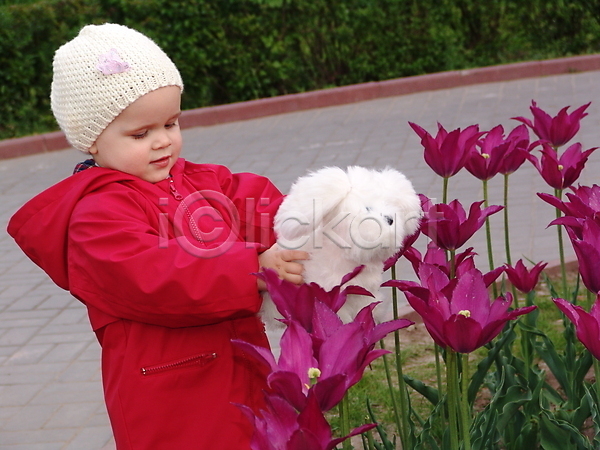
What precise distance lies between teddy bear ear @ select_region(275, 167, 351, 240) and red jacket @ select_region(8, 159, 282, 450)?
0.15 metres

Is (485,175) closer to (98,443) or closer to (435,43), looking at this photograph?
(98,443)

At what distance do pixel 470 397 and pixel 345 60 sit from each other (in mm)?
7992

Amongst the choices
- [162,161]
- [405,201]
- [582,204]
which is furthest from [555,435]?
[162,161]

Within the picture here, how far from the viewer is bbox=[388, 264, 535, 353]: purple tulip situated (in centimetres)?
156

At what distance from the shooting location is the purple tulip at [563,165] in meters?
2.59

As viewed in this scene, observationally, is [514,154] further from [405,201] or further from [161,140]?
[161,140]

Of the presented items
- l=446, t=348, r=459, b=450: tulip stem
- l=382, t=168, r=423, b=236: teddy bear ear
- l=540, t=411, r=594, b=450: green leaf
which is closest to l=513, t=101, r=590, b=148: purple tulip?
l=540, t=411, r=594, b=450: green leaf

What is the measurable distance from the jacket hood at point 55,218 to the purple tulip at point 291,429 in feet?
2.94

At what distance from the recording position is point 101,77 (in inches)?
83.2

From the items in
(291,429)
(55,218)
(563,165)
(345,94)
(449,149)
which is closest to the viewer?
(291,429)

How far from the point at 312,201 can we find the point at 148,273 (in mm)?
395

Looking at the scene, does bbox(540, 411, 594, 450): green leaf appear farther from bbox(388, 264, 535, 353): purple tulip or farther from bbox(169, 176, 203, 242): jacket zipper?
bbox(169, 176, 203, 242): jacket zipper

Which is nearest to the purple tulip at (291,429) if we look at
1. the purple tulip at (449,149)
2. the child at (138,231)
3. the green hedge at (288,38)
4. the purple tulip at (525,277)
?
the child at (138,231)

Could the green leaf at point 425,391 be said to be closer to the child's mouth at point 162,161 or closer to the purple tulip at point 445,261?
the purple tulip at point 445,261
